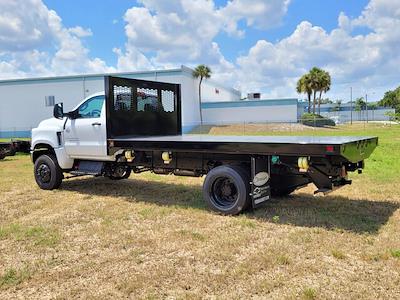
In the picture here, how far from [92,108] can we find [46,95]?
1580 inches

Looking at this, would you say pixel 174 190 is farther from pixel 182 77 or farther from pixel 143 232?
pixel 182 77

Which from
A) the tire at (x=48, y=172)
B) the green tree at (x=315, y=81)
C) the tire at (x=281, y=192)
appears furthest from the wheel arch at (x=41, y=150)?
A: the green tree at (x=315, y=81)

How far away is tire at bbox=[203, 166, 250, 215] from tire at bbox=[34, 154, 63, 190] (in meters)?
3.89

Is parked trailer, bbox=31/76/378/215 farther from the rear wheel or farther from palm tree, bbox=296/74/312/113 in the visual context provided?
palm tree, bbox=296/74/312/113

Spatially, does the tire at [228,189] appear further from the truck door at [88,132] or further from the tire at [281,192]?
the truck door at [88,132]

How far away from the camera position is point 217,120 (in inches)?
2126

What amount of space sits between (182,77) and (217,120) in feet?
34.7

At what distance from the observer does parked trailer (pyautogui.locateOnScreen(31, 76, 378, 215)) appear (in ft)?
19.4

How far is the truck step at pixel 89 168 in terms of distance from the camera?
8492 millimetres

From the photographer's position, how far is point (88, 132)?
8414 millimetres

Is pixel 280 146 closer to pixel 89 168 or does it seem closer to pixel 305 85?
pixel 89 168

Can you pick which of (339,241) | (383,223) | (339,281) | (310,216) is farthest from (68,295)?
(383,223)

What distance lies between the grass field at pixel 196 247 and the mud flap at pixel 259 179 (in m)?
0.29

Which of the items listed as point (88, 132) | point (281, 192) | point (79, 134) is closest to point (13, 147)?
point (79, 134)
